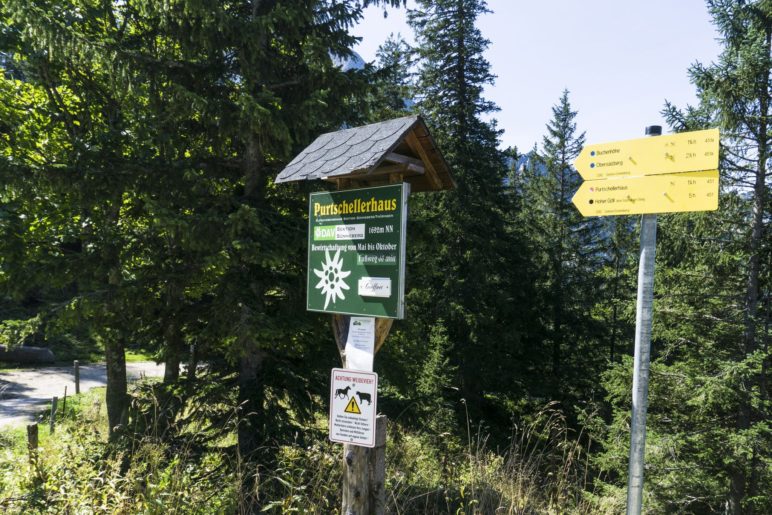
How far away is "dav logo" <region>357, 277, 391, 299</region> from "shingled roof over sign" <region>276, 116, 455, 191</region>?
745 millimetres

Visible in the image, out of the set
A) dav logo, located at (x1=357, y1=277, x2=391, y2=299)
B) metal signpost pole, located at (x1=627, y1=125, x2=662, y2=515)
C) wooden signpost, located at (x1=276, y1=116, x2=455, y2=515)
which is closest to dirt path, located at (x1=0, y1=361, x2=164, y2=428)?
wooden signpost, located at (x1=276, y1=116, x2=455, y2=515)

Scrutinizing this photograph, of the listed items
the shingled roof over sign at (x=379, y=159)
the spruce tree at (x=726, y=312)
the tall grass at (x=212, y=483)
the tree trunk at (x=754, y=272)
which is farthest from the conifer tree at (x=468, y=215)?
the shingled roof over sign at (x=379, y=159)

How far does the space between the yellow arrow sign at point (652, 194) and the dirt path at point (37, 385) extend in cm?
1399

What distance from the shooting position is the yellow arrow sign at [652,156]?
8.63ft

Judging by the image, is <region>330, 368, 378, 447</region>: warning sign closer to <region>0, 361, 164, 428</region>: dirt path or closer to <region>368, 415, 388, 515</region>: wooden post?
<region>368, 415, 388, 515</region>: wooden post

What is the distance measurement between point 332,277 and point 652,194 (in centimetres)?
217

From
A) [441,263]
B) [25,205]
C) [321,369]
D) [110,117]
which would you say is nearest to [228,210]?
[321,369]

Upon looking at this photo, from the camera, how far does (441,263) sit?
56.3 feet

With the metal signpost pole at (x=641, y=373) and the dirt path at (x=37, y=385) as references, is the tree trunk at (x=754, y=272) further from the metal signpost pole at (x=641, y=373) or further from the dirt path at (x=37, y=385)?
the dirt path at (x=37, y=385)

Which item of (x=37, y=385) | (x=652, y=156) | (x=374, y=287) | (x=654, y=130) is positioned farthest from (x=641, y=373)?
(x=37, y=385)

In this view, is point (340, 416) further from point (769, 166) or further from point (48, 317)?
point (769, 166)

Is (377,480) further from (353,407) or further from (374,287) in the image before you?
(374,287)

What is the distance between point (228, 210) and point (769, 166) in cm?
986

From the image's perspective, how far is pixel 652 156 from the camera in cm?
279
